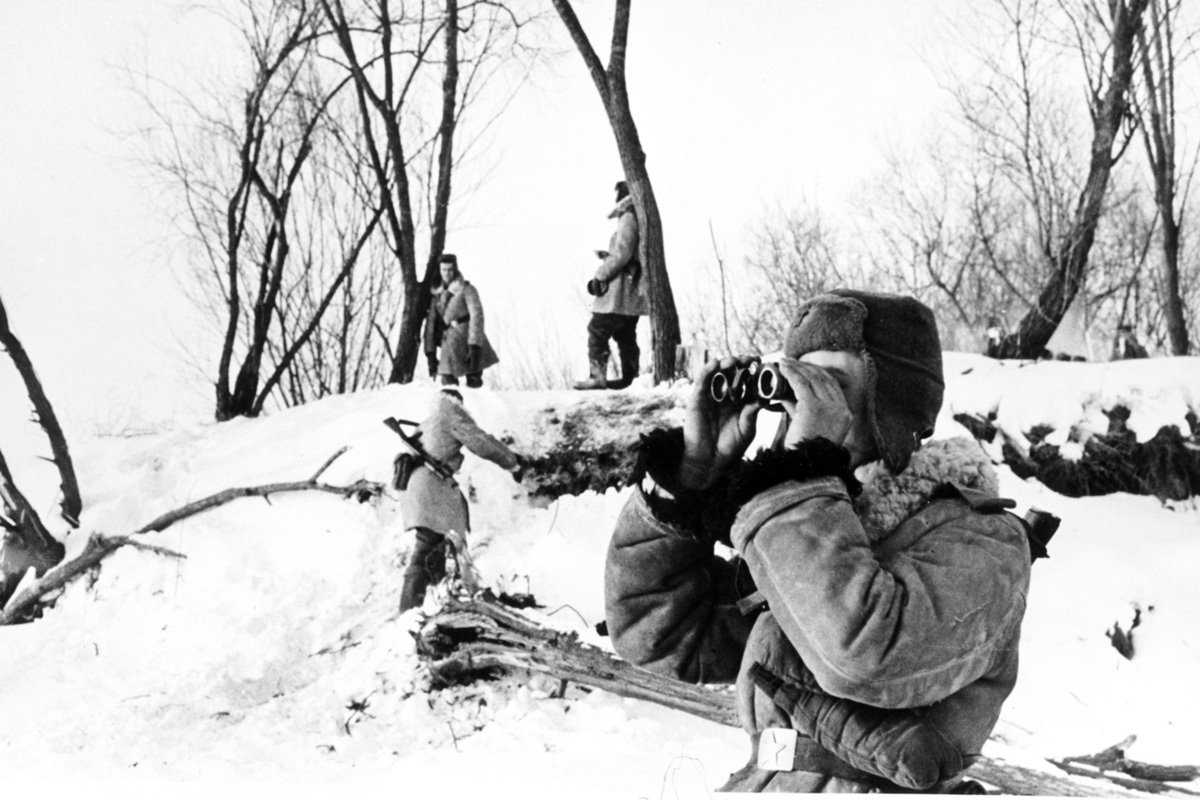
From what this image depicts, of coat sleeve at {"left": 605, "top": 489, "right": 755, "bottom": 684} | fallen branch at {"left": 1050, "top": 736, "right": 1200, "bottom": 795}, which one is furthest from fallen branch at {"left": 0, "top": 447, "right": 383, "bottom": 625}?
fallen branch at {"left": 1050, "top": 736, "right": 1200, "bottom": 795}

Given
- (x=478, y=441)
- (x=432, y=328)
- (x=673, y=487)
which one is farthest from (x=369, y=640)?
(x=673, y=487)

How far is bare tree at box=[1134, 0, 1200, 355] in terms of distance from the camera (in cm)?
186

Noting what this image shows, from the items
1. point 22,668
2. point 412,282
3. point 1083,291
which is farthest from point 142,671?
point 1083,291

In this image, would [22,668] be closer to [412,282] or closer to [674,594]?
[412,282]

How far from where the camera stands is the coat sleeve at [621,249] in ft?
6.73

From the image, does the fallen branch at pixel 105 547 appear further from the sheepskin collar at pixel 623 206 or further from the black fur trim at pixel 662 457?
the black fur trim at pixel 662 457

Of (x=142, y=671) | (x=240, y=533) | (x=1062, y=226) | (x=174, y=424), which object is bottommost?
(x=142, y=671)

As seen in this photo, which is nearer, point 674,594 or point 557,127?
point 674,594

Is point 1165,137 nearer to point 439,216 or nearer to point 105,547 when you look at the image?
point 439,216

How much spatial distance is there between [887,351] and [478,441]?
178cm

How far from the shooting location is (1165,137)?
6.20 ft

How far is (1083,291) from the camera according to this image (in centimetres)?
202

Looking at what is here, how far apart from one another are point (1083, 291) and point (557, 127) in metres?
1.18

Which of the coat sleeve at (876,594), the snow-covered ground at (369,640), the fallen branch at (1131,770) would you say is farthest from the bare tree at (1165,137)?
the coat sleeve at (876,594)
